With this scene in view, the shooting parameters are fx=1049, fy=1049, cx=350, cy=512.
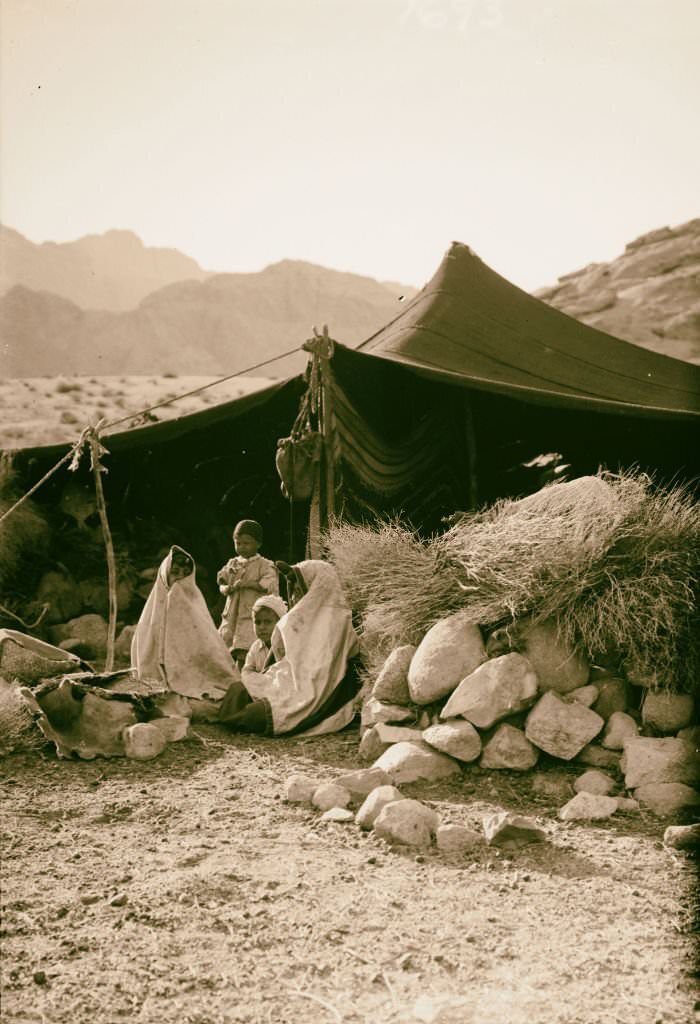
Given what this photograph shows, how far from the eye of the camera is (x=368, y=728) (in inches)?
226

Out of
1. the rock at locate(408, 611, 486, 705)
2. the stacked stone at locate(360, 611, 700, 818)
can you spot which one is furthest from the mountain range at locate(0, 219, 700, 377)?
the stacked stone at locate(360, 611, 700, 818)

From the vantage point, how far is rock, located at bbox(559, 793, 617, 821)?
439 cm

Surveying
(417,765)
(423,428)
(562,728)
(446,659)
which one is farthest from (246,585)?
(562,728)

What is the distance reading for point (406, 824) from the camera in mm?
4121

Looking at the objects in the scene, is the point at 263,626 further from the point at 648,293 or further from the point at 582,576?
the point at 648,293

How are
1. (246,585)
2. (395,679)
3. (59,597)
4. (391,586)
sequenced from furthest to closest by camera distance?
(59,597) < (246,585) < (391,586) < (395,679)

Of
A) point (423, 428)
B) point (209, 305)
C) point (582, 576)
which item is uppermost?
point (209, 305)

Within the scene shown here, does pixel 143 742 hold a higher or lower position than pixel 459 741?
lower

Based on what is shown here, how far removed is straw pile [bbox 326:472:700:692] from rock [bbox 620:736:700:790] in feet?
1.10

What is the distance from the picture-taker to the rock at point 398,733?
17.4 feet

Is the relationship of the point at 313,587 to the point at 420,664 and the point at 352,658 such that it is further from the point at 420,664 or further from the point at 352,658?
the point at 420,664

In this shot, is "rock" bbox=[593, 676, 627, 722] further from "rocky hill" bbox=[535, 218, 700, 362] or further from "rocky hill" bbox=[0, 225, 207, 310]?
"rocky hill" bbox=[0, 225, 207, 310]

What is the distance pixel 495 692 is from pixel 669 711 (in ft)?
2.61

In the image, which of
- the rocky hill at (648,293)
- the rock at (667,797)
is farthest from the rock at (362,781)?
the rocky hill at (648,293)
